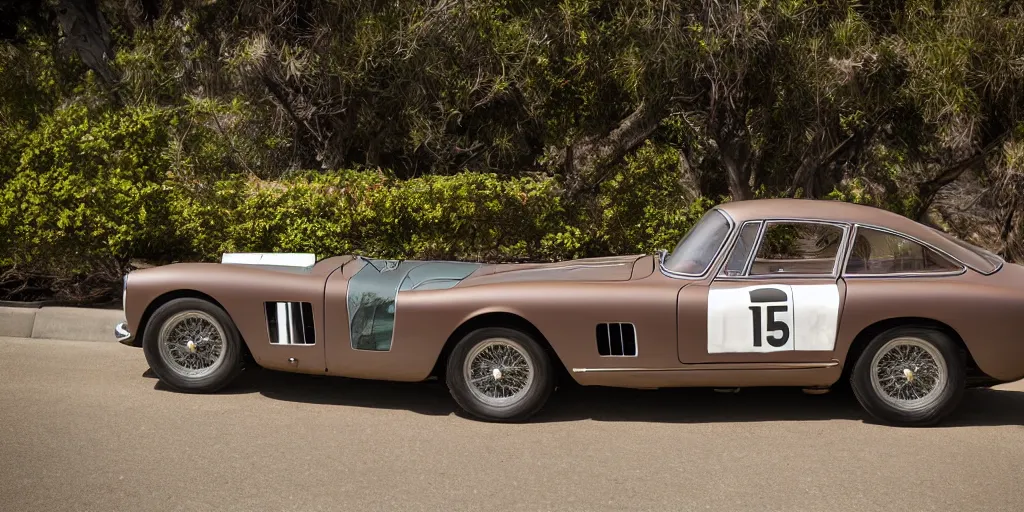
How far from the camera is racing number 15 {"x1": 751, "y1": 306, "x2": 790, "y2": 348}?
6.25 meters

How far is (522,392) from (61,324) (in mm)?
4348

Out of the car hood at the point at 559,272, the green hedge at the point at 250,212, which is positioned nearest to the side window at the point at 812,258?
the car hood at the point at 559,272

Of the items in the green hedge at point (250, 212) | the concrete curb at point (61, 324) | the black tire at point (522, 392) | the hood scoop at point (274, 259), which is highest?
the green hedge at point (250, 212)

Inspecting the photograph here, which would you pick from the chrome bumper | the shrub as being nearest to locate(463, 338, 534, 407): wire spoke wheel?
the chrome bumper

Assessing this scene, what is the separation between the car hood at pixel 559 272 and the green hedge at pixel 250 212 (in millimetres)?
2558

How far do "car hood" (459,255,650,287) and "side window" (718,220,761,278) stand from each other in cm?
61

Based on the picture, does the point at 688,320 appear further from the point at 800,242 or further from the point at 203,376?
the point at 800,242

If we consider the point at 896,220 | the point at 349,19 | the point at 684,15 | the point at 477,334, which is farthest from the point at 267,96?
the point at 896,220

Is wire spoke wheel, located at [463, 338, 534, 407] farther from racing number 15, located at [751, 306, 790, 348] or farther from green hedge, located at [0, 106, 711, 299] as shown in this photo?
green hedge, located at [0, 106, 711, 299]

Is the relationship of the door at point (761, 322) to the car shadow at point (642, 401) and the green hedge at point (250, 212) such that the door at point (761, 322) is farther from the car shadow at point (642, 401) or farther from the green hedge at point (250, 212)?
the green hedge at point (250, 212)

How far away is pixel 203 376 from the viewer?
22.6ft

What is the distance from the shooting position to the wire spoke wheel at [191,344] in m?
6.87

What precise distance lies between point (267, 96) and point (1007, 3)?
798 cm

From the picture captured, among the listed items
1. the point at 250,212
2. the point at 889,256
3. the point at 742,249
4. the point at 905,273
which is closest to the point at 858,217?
the point at 889,256
